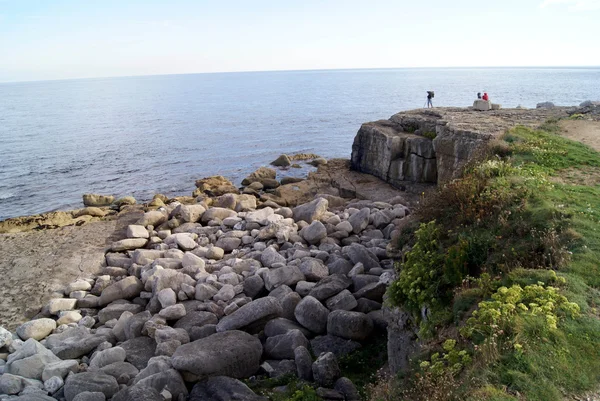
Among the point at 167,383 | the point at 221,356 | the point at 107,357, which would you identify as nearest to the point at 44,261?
the point at 107,357

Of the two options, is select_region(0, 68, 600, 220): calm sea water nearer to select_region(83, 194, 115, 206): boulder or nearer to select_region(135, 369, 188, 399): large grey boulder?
select_region(83, 194, 115, 206): boulder

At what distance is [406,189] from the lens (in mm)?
26562

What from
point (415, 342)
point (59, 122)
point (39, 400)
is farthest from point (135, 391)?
point (59, 122)

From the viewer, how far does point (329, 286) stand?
44.9 ft

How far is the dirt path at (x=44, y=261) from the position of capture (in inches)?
642

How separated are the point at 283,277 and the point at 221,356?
4418 mm

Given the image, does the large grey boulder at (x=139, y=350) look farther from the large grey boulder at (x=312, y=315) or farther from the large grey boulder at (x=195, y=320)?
the large grey boulder at (x=312, y=315)

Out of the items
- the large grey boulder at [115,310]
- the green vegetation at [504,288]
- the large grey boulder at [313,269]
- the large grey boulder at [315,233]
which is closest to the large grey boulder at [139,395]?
the green vegetation at [504,288]

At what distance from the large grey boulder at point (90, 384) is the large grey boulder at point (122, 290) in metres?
5.34

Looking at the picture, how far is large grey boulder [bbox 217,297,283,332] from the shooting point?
12500 millimetres

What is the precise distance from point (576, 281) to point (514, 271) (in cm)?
87

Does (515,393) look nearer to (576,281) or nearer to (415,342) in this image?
(576,281)

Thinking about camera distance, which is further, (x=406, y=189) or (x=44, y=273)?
(x=406, y=189)

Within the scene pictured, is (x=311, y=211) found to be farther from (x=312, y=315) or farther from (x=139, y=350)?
(x=139, y=350)
